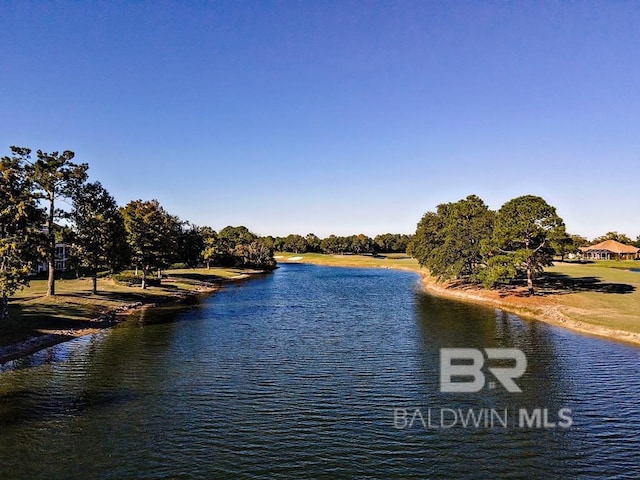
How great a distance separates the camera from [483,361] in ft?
112

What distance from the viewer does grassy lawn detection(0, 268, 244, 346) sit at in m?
40.1

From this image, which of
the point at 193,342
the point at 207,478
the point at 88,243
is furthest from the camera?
the point at 88,243

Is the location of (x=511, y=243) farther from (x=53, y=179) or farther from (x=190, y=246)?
(x=190, y=246)

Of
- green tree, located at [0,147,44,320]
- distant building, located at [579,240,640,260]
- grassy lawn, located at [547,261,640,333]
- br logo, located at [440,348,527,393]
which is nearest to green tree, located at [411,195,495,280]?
grassy lawn, located at [547,261,640,333]

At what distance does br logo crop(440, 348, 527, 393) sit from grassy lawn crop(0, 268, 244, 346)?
3346 cm

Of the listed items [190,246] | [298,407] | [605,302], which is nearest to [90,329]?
[298,407]

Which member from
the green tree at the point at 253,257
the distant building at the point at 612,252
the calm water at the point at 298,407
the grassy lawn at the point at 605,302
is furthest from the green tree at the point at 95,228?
the distant building at the point at 612,252

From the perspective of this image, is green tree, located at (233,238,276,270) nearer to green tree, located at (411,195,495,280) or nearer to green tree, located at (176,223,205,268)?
green tree, located at (176,223,205,268)

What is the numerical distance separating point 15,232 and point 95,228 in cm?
1677

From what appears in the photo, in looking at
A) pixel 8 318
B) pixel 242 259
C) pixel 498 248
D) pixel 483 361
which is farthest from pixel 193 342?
pixel 242 259

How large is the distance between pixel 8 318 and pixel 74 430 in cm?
2647

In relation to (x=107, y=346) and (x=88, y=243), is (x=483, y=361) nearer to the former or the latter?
(x=107, y=346)

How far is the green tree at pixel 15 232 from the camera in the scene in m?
38.0

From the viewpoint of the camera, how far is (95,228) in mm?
57625
